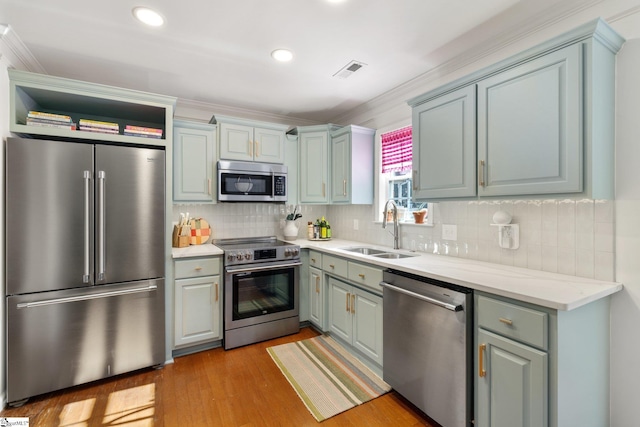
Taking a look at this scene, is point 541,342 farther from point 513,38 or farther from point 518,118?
point 513,38

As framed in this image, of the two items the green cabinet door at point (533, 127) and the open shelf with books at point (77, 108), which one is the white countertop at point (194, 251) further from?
the green cabinet door at point (533, 127)

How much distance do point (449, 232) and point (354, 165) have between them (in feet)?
4.04

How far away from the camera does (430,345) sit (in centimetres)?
Result: 182

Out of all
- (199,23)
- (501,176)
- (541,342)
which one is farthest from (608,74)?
(199,23)

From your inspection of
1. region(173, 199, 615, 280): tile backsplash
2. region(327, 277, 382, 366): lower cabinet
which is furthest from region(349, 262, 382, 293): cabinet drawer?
A: region(173, 199, 615, 280): tile backsplash

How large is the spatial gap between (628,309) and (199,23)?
2.94 metres

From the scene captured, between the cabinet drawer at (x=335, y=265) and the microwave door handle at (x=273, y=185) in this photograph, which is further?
the microwave door handle at (x=273, y=185)

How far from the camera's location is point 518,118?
1708 millimetres

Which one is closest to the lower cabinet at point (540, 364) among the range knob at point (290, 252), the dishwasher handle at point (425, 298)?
the dishwasher handle at point (425, 298)

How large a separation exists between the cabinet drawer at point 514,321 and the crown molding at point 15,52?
326 cm

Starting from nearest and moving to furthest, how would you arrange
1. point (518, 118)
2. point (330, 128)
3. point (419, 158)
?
point (518, 118) → point (419, 158) → point (330, 128)

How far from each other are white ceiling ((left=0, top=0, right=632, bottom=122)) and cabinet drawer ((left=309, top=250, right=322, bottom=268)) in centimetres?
165

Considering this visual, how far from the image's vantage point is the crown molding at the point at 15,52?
6.42 ft

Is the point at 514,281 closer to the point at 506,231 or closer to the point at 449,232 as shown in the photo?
the point at 506,231
